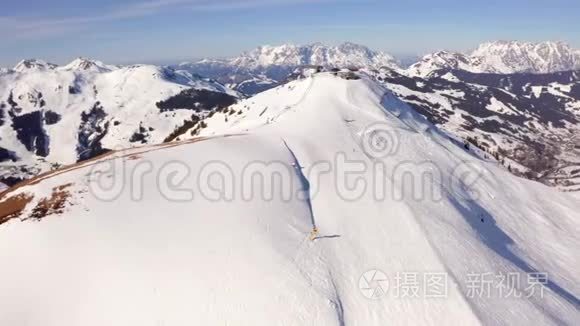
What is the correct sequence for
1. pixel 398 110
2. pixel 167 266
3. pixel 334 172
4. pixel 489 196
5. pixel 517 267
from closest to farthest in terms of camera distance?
pixel 167 266 < pixel 517 267 < pixel 334 172 < pixel 489 196 < pixel 398 110

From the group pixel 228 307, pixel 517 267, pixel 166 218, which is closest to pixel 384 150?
pixel 517 267

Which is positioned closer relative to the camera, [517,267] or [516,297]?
[516,297]

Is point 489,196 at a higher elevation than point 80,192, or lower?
lower

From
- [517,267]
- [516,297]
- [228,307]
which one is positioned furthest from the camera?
[517,267]

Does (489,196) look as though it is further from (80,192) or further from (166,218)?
(80,192)

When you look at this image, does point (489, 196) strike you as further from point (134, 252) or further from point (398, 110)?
point (134, 252)

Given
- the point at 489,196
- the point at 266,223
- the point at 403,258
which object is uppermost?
the point at 266,223

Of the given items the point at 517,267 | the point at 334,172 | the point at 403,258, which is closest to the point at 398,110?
the point at 334,172
